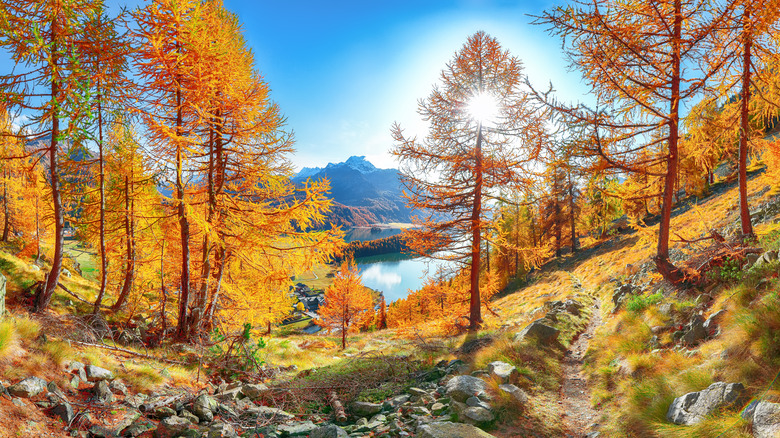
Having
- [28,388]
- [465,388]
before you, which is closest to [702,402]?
[465,388]

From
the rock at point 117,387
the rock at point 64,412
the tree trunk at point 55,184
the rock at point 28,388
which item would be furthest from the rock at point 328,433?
the tree trunk at point 55,184

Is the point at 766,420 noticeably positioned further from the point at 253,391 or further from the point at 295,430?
the point at 253,391

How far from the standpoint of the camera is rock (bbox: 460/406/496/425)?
4.66 meters

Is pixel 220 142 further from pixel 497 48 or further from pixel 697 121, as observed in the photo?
pixel 697 121

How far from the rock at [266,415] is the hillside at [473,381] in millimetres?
35

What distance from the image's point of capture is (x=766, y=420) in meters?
2.71

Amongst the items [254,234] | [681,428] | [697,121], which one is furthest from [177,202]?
[697,121]

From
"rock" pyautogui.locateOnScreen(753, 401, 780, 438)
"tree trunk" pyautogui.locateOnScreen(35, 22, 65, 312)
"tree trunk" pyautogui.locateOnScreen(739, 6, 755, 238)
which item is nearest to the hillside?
"rock" pyautogui.locateOnScreen(753, 401, 780, 438)

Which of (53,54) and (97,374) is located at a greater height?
(53,54)

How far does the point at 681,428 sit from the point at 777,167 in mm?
14570

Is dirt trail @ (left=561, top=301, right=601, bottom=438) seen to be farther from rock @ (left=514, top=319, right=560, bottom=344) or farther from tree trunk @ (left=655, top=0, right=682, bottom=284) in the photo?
tree trunk @ (left=655, top=0, right=682, bottom=284)

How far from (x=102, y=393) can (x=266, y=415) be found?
7.39 ft

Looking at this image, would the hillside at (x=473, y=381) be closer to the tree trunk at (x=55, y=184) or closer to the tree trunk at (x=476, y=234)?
the tree trunk at (x=55, y=184)

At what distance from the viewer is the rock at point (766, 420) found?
2.61 metres
